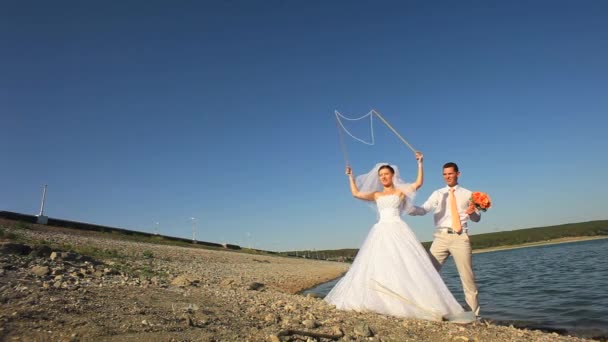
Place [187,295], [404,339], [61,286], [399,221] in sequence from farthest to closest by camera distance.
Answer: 1. [399,221]
2. [187,295]
3. [61,286]
4. [404,339]

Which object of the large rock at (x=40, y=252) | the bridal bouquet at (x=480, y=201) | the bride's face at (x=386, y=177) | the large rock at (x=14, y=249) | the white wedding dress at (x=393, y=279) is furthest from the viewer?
the large rock at (x=40, y=252)

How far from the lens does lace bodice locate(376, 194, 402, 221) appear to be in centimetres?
859

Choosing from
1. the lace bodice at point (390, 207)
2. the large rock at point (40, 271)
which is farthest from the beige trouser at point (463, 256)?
the large rock at point (40, 271)

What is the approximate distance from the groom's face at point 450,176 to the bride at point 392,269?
1.65 feet

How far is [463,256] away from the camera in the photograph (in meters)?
8.06

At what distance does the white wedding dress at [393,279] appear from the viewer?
732cm

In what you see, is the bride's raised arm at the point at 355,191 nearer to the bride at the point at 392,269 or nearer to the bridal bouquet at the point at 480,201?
the bride at the point at 392,269

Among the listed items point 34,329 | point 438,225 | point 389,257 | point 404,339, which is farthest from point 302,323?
point 438,225

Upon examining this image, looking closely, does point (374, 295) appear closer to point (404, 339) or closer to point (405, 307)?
point (405, 307)

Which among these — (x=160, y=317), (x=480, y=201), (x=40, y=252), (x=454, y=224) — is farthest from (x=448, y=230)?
(x=40, y=252)

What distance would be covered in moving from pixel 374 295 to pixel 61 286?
5506 millimetres

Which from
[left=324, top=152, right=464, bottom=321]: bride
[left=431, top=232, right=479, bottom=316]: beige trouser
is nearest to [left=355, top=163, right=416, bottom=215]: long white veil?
[left=324, top=152, right=464, bottom=321]: bride

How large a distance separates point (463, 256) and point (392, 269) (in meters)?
1.54

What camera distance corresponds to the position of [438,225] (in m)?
8.70
